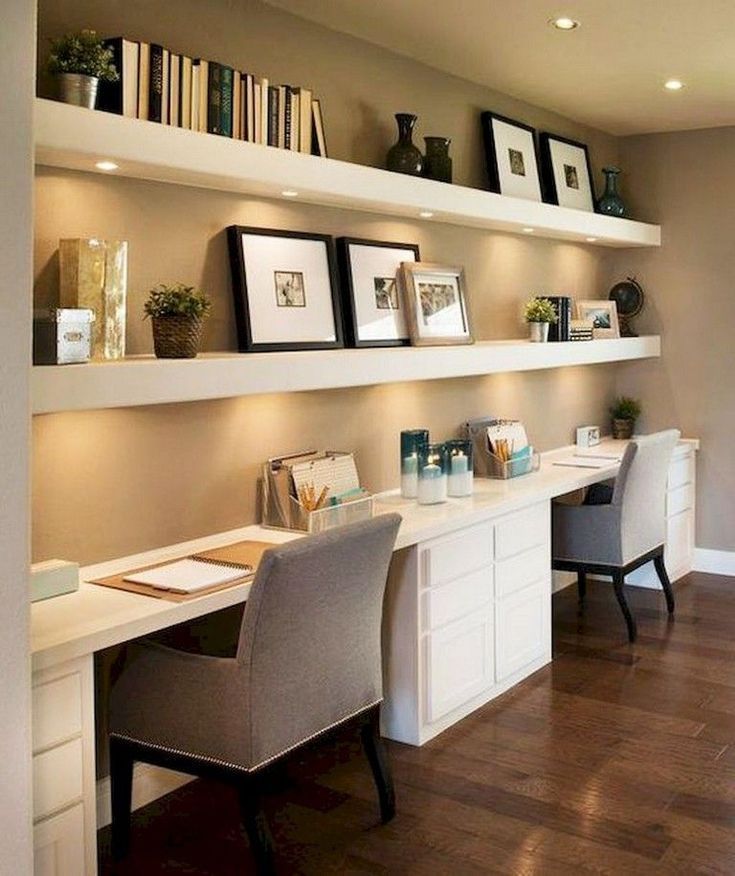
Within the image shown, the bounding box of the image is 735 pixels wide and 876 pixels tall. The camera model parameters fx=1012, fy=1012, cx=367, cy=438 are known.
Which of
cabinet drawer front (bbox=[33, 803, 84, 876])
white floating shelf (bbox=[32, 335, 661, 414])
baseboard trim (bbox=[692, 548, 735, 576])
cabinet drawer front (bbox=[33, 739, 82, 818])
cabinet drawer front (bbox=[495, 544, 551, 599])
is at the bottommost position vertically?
cabinet drawer front (bbox=[33, 803, 84, 876])

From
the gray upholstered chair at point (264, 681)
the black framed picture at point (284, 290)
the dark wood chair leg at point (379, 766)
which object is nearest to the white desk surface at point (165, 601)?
the gray upholstered chair at point (264, 681)

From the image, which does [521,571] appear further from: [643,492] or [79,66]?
[79,66]

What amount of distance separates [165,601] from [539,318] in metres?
2.72

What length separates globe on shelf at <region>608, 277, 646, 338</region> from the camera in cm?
576

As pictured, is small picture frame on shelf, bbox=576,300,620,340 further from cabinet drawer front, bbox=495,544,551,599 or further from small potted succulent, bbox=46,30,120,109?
small potted succulent, bbox=46,30,120,109

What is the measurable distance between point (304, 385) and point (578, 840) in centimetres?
155

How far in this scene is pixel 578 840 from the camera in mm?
2770

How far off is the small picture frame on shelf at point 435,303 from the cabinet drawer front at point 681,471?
166cm

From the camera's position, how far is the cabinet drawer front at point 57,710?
6.99 feet

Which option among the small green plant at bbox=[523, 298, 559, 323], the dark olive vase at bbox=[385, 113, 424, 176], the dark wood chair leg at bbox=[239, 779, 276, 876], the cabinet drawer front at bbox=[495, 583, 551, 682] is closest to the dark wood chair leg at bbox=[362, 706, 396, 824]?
the dark wood chair leg at bbox=[239, 779, 276, 876]

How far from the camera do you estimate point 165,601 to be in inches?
99.7

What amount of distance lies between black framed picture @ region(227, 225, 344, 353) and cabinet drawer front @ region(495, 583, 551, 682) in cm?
122

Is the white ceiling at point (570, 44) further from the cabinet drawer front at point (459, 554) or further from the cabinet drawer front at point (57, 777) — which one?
the cabinet drawer front at point (57, 777)

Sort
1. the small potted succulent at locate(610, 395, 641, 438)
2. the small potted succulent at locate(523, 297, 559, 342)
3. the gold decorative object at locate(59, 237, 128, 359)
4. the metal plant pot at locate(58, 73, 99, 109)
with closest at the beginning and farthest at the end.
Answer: the metal plant pot at locate(58, 73, 99, 109) → the gold decorative object at locate(59, 237, 128, 359) → the small potted succulent at locate(523, 297, 559, 342) → the small potted succulent at locate(610, 395, 641, 438)
